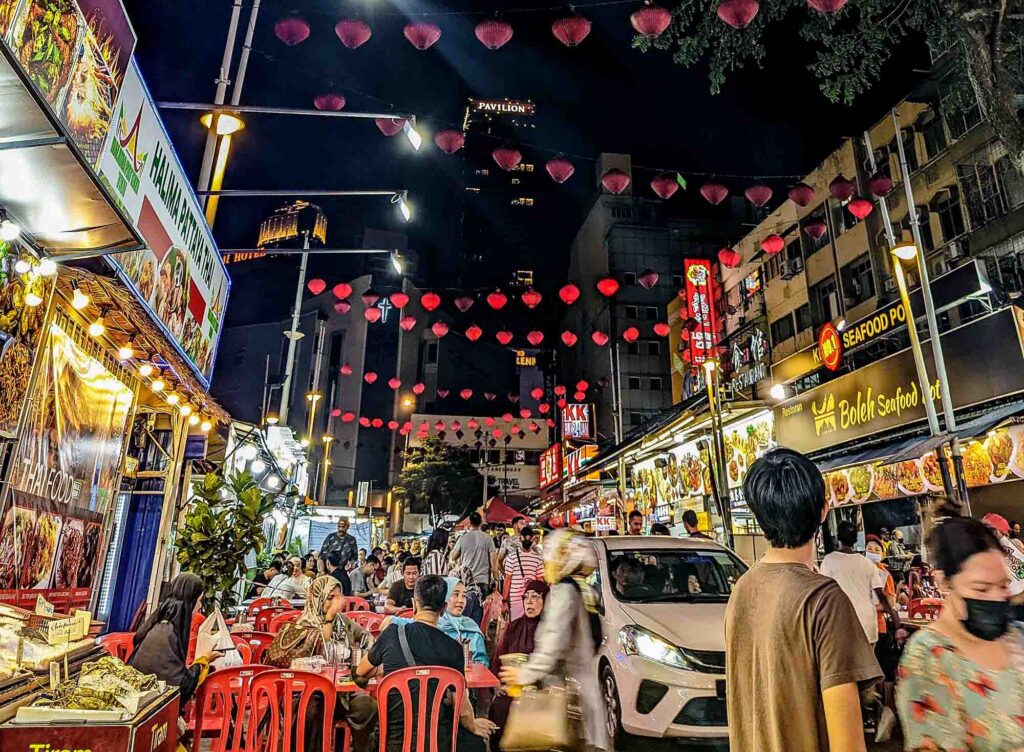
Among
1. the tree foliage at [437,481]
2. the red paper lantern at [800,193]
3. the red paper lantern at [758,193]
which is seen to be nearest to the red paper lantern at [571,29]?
the red paper lantern at [758,193]

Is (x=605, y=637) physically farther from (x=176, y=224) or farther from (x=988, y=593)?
(x=176, y=224)

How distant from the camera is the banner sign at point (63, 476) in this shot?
616 centimetres

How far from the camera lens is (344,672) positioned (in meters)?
5.51

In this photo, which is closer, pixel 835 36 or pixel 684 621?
pixel 684 621

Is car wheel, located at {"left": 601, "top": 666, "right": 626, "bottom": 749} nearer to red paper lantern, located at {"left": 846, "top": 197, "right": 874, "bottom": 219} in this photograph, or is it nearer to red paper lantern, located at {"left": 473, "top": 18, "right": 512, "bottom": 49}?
red paper lantern, located at {"left": 473, "top": 18, "right": 512, "bottom": 49}

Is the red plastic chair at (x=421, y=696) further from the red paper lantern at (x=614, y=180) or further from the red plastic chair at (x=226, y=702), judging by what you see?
the red paper lantern at (x=614, y=180)

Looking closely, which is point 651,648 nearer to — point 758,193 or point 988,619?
point 988,619

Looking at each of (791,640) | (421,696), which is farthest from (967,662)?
(421,696)

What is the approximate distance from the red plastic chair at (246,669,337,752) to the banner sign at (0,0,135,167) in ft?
14.0

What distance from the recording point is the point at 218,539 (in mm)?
10328

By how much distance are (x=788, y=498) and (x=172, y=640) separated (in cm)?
516

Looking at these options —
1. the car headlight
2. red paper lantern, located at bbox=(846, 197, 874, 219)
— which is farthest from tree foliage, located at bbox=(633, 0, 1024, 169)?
the car headlight

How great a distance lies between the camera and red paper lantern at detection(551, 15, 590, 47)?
8109mm

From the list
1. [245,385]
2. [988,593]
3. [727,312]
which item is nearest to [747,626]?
[988,593]
